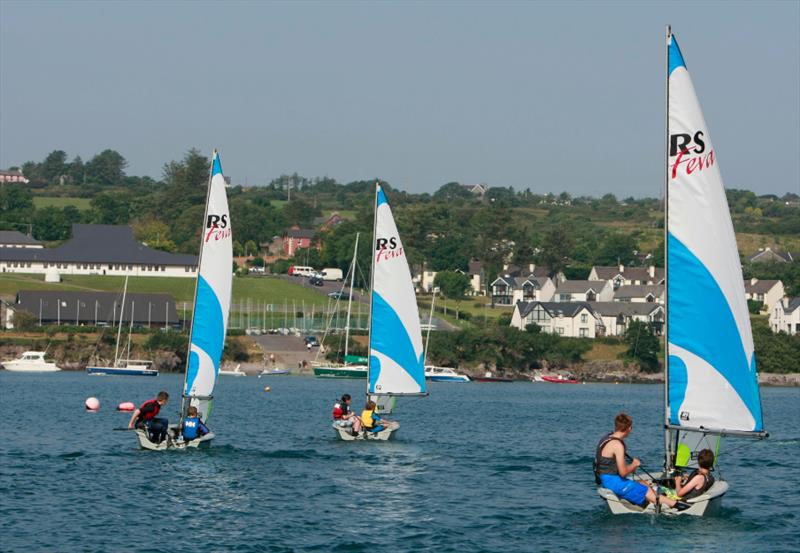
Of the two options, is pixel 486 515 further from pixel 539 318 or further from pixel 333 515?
pixel 539 318

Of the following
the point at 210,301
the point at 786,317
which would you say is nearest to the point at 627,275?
the point at 786,317

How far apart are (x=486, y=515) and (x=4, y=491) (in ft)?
37.0

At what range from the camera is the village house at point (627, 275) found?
193 metres

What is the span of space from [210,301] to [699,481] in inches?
745

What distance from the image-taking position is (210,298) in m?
40.3

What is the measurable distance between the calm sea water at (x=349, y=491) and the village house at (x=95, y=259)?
11573 centimetres

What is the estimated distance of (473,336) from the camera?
13575cm

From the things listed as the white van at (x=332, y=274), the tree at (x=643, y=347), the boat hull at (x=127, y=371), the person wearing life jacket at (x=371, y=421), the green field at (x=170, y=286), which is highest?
the white van at (x=332, y=274)

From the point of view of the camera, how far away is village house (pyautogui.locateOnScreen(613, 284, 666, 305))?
6806 inches

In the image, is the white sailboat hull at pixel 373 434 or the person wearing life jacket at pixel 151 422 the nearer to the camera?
the person wearing life jacket at pixel 151 422

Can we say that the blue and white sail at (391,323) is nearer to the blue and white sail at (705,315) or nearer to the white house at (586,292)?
the blue and white sail at (705,315)

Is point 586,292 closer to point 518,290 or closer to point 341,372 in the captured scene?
A: point 518,290

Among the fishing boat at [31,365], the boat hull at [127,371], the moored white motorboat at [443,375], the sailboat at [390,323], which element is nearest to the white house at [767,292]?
the moored white motorboat at [443,375]

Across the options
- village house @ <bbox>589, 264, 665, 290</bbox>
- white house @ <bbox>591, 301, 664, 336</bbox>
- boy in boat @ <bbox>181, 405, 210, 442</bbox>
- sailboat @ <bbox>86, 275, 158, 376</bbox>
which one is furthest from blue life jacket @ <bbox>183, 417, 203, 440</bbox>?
village house @ <bbox>589, 264, 665, 290</bbox>
